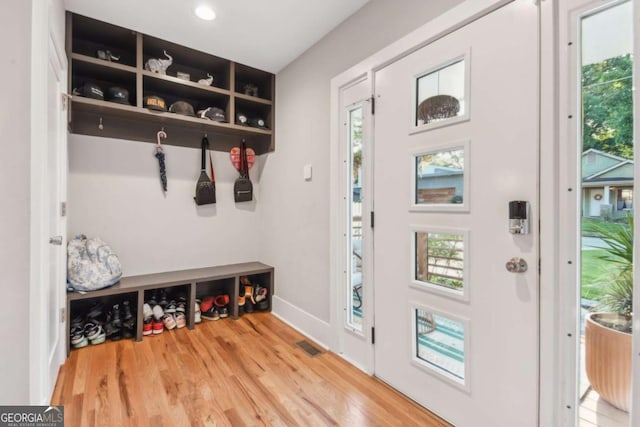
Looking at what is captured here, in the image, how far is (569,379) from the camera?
1108mm

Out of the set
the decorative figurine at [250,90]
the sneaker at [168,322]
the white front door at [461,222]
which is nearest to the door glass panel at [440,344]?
the white front door at [461,222]

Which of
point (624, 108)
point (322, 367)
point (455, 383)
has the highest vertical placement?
point (624, 108)

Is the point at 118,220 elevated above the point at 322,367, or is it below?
above

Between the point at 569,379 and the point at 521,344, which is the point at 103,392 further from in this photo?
the point at 569,379

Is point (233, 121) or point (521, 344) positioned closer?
point (521, 344)

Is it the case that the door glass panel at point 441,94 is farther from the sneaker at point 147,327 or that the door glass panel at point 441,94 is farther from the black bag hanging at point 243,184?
the sneaker at point 147,327

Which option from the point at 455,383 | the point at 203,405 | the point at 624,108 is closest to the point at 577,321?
the point at 455,383

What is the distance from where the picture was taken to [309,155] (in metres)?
2.54

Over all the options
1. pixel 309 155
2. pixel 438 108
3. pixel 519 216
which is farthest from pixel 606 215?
pixel 309 155

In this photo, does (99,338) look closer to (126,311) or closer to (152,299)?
(126,311)

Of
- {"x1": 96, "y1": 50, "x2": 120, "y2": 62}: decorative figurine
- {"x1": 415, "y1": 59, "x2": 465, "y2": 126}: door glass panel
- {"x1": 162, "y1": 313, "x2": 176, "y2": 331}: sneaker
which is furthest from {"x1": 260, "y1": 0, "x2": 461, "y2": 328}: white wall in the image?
{"x1": 96, "y1": 50, "x2": 120, "y2": 62}: decorative figurine

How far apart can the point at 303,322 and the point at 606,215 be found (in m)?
2.15

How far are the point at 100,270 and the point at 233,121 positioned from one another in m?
1.67

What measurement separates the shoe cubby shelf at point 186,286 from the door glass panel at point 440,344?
69.9 inches
